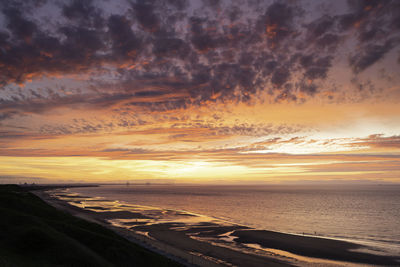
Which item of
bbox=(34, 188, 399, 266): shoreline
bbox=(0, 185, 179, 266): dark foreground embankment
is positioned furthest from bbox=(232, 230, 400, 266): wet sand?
bbox=(0, 185, 179, 266): dark foreground embankment

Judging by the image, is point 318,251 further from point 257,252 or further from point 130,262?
point 130,262

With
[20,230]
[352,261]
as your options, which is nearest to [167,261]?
[20,230]

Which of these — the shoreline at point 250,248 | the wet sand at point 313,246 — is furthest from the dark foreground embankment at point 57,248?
the wet sand at point 313,246

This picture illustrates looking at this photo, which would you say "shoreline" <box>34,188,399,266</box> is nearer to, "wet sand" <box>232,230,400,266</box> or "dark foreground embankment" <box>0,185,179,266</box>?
"wet sand" <box>232,230,400,266</box>

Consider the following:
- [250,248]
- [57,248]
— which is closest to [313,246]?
[250,248]

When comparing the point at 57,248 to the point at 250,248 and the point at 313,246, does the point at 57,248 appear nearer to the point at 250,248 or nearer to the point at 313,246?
the point at 250,248

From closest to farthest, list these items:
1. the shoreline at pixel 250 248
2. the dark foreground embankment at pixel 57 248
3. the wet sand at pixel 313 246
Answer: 1. the dark foreground embankment at pixel 57 248
2. the shoreline at pixel 250 248
3. the wet sand at pixel 313 246

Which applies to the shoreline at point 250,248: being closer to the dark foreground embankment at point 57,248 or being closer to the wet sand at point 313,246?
the wet sand at point 313,246

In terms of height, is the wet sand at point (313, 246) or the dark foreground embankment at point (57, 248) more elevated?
the dark foreground embankment at point (57, 248)

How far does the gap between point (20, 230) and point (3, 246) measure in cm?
309

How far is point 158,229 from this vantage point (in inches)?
2044

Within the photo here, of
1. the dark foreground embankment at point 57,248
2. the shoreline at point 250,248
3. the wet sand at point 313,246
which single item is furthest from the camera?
the wet sand at point 313,246

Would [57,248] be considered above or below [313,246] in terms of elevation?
above

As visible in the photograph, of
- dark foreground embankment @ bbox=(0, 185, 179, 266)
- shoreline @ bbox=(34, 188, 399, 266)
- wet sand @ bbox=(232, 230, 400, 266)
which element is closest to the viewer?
dark foreground embankment @ bbox=(0, 185, 179, 266)
